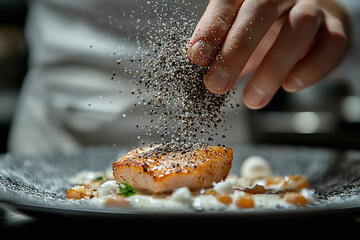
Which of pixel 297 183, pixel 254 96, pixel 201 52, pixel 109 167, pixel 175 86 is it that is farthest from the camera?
pixel 109 167

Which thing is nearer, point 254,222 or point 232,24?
point 254,222

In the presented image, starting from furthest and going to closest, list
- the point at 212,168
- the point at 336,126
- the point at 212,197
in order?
1. the point at 336,126
2. the point at 212,168
3. the point at 212,197

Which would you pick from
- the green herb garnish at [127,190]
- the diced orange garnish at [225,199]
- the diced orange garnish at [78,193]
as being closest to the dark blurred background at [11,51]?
the diced orange garnish at [78,193]

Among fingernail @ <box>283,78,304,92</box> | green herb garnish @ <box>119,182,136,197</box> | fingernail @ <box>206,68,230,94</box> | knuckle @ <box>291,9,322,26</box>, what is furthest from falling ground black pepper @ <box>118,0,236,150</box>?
fingernail @ <box>283,78,304,92</box>

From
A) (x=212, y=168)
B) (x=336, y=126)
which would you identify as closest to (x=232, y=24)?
(x=212, y=168)

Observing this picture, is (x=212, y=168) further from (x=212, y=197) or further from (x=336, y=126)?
(x=336, y=126)

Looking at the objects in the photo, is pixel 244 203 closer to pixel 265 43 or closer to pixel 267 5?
pixel 267 5

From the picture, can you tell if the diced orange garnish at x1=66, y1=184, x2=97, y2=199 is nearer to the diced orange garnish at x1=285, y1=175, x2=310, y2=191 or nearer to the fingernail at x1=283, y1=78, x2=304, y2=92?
the diced orange garnish at x1=285, y1=175, x2=310, y2=191

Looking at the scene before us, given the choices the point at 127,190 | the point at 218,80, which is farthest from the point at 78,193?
the point at 218,80
